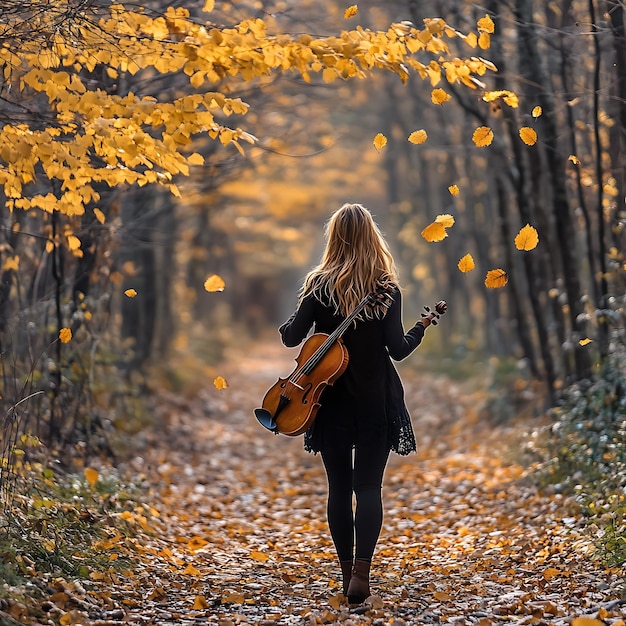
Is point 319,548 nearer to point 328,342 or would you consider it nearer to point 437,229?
point 328,342

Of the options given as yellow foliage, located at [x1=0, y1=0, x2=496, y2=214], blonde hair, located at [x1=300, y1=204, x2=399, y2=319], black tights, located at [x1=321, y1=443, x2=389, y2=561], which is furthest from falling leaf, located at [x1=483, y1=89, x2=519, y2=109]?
black tights, located at [x1=321, y1=443, x2=389, y2=561]

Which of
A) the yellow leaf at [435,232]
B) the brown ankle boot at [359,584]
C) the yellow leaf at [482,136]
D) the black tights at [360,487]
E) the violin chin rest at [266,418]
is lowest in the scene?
the brown ankle boot at [359,584]

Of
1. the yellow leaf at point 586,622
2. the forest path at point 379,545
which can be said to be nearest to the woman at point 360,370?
the forest path at point 379,545

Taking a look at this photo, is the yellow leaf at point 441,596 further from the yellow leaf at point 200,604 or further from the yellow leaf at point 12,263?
the yellow leaf at point 12,263

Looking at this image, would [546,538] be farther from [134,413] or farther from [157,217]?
[157,217]

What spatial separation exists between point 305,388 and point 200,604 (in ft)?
4.60

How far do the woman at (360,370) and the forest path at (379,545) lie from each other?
56cm

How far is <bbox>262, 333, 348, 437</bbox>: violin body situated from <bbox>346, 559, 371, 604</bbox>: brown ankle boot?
834mm

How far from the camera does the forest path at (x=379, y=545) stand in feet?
16.2

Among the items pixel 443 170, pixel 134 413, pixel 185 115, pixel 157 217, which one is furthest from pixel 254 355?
pixel 185 115

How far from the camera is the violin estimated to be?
4.83 m

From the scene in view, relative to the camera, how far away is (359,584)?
498 centimetres

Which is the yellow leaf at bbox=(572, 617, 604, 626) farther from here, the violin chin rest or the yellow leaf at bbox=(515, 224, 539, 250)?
the yellow leaf at bbox=(515, 224, 539, 250)

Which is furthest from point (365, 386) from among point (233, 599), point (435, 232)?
point (233, 599)
